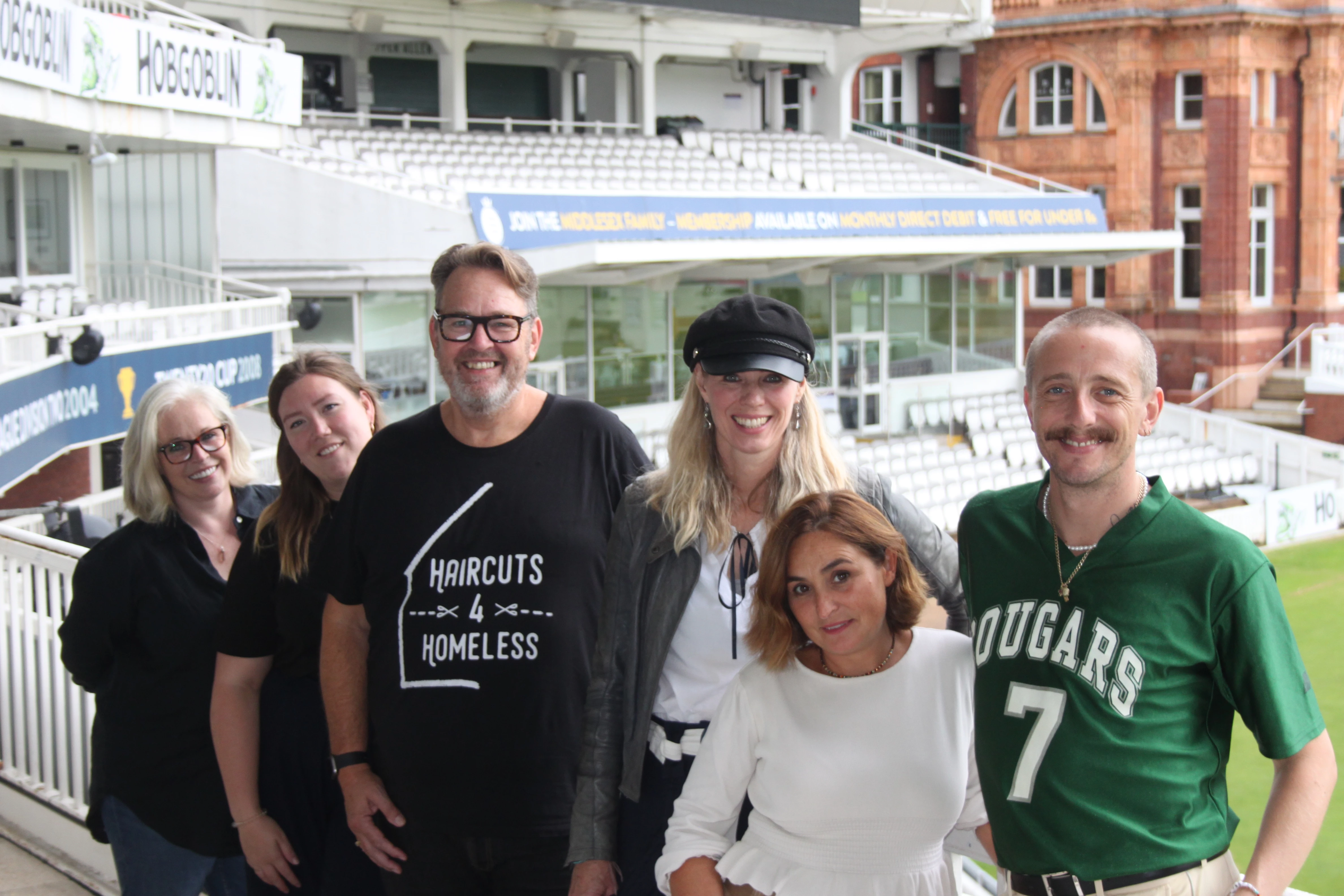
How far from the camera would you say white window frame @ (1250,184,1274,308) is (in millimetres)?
31469

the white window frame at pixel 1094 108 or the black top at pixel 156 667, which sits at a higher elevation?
the white window frame at pixel 1094 108

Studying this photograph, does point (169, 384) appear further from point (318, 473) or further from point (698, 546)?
point (698, 546)

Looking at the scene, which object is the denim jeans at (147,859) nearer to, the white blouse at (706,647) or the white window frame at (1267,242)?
the white blouse at (706,647)

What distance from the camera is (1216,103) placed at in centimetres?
3030

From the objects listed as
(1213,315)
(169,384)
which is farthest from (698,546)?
(1213,315)

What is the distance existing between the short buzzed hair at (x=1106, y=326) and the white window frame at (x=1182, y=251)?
1210 inches

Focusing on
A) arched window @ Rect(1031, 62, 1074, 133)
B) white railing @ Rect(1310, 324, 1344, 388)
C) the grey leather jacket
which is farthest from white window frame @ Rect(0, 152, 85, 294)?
arched window @ Rect(1031, 62, 1074, 133)

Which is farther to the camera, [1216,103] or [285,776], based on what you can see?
[1216,103]

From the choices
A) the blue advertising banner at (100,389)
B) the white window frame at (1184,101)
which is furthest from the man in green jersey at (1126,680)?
the white window frame at (1184,101)

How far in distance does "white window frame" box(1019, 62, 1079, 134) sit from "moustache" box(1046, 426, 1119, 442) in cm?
3125

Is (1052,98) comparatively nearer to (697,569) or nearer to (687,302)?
(687,302)

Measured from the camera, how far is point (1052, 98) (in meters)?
31.7

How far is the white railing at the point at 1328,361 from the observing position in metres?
27.1

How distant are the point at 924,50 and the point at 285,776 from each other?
109ft
